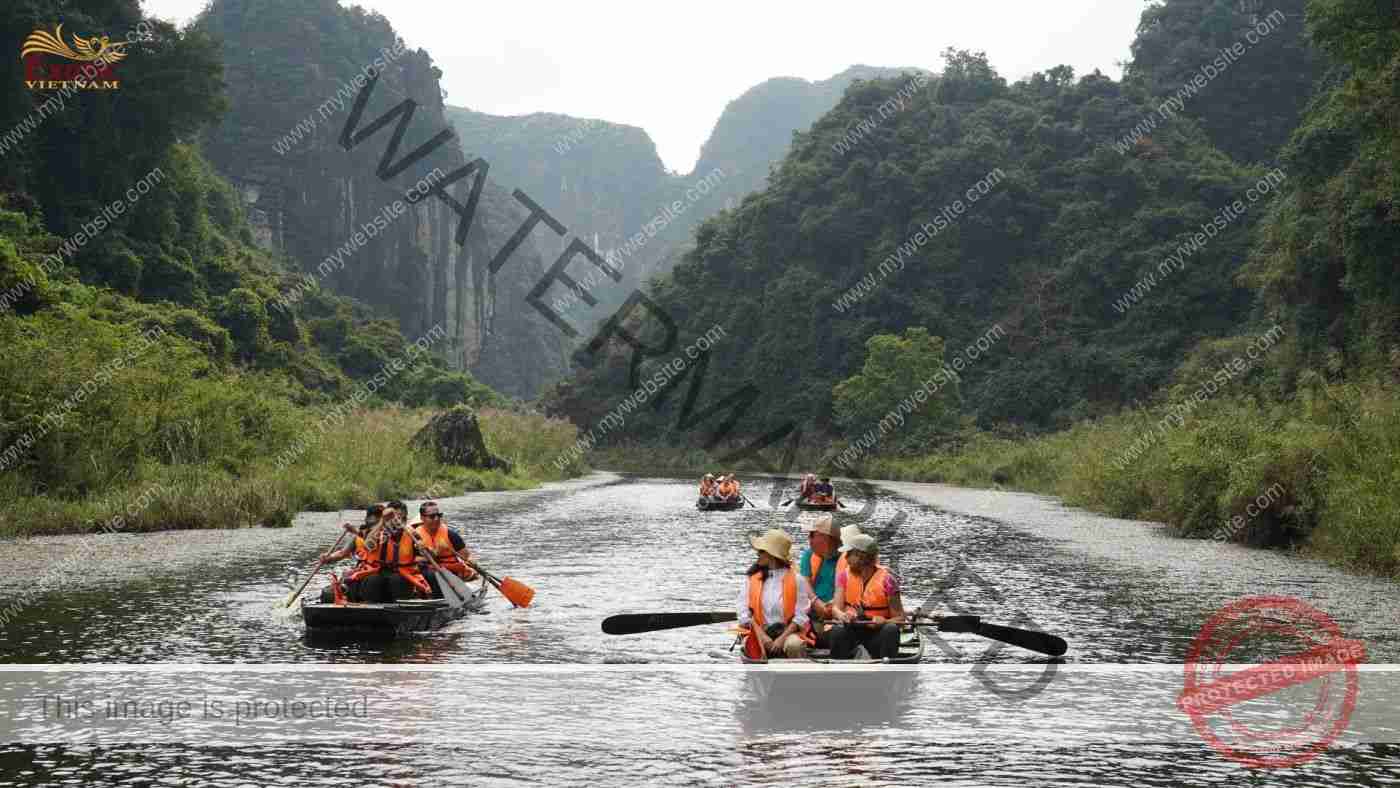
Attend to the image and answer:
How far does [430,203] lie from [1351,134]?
100 m

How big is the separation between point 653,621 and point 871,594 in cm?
208

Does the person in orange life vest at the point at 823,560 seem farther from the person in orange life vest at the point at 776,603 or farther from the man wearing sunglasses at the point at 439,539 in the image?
the man wearing sunglasses at the point at 439,539

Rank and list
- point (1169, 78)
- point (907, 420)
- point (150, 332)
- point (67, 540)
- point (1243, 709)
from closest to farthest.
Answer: point (1243, 709) < point (67, 540) < point (150, 332) < point (907, 420) < point (1169, 78)

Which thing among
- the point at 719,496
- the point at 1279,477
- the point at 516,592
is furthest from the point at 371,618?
the point at 719,496

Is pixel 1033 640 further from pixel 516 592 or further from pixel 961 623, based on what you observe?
pixel 516 592

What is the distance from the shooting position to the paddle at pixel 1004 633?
10078 mm

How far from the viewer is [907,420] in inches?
2576

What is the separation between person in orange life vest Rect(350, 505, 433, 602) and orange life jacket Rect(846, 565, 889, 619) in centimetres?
462

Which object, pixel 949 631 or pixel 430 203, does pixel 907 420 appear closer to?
pixel 949 631

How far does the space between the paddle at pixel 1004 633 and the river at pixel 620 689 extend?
178mm

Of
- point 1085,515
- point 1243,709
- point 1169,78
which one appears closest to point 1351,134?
point 1085,515

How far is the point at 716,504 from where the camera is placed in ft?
102

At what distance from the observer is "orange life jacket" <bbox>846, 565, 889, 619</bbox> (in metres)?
9.94

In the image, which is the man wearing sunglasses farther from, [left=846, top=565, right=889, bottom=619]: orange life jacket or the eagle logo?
the eagle logo
